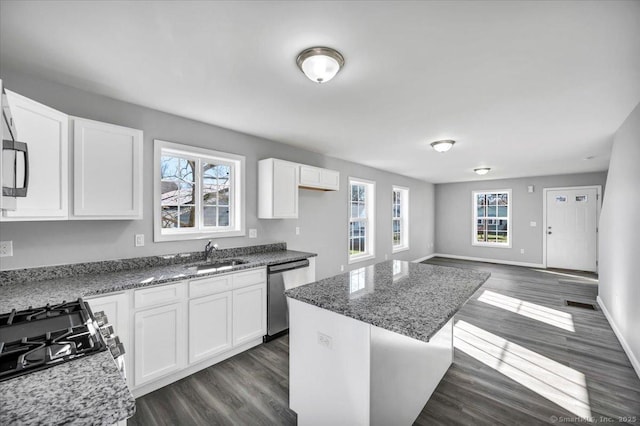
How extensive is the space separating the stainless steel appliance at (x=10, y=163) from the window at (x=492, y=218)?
29.6 feet

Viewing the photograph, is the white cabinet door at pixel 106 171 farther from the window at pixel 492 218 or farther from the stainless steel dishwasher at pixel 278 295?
the window at pixel 492 218

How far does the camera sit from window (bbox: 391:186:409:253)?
283 inches

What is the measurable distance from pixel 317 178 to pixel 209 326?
2.43 m

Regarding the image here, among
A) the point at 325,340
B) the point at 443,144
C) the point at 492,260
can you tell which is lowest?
the point at 492,260

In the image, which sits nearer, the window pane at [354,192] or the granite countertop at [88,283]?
the granite countertop at [88,283]

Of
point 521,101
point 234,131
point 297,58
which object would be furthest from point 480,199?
point 297,58

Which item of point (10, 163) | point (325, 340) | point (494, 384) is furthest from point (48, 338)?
point (494, 384)

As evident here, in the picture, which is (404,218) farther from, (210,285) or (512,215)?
(210,285)

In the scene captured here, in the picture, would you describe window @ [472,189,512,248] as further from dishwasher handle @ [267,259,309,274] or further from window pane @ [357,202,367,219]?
dishwasher handle @ [267,259,309,274]

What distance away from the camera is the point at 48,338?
113 cm

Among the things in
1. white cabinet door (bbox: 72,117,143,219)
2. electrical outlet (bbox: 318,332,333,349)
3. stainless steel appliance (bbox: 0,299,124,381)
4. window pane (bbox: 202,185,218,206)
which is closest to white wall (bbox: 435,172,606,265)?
window pane (bbox: 202,185,218,206)

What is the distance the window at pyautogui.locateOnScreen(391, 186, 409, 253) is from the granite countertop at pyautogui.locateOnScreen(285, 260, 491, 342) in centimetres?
476

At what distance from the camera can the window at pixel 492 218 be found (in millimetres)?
7652

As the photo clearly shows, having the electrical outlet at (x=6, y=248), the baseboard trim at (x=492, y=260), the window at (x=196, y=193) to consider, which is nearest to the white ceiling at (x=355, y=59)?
the window at (x=196, y=193)
